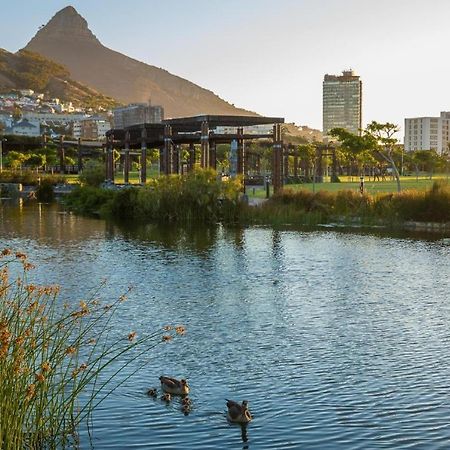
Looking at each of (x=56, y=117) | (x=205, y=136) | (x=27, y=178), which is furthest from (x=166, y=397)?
(x=56, y=117)

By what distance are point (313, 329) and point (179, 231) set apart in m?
15.8

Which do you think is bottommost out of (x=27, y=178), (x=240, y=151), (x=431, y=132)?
(x=27, y=178)

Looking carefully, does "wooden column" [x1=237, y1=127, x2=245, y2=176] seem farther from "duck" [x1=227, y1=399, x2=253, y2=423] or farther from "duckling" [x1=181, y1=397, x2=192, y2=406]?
"duck" [x1=227, y1=399, x2=253, y2=423]

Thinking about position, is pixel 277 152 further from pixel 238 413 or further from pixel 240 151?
pixel 238 413

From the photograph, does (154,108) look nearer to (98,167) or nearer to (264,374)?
(98,167)

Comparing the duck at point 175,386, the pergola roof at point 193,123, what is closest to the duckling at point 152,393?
the duck at point 175,386

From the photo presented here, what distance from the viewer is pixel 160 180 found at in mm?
31422

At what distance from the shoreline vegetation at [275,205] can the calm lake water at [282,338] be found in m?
5.48

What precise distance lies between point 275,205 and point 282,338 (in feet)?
65.0

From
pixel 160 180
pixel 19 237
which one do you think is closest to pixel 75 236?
pixel 19 237

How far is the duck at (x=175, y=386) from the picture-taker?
8.00 meters

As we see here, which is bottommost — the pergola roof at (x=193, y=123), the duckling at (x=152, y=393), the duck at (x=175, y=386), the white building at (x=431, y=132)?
the duckling at (x=152, y=393)

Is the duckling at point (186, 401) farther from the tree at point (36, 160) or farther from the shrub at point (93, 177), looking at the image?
the tree at point (36, 160)

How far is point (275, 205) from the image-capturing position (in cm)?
3030
